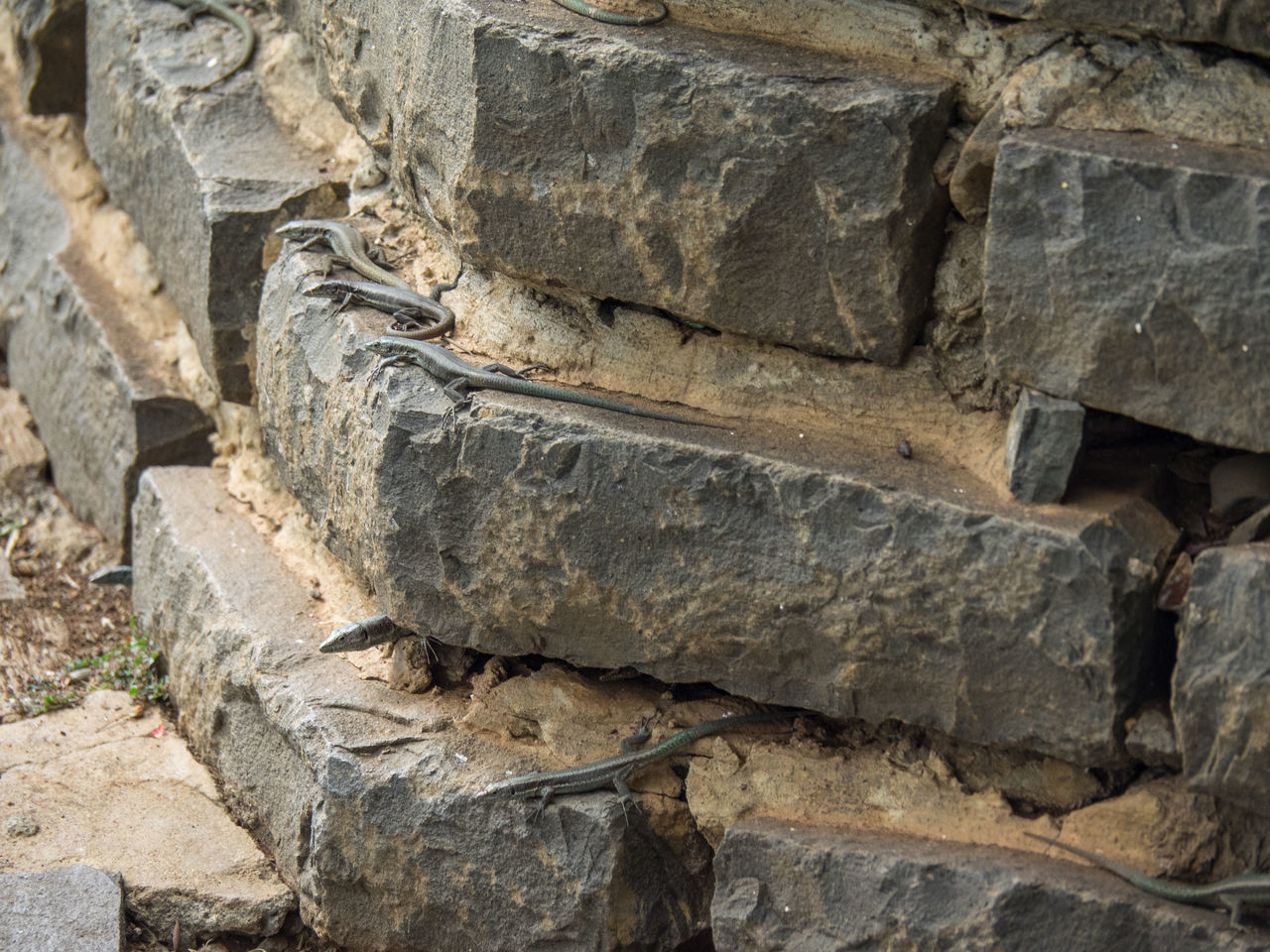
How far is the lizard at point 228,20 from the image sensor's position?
6202 millimetres

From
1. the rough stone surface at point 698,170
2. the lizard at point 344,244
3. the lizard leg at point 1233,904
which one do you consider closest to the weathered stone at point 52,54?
the lizard at point 344,244

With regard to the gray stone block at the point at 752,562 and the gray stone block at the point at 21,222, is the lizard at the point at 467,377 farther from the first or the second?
the gray stone block at the point at 21,222

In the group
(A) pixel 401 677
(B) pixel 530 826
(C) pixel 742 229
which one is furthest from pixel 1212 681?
(A) pixel 401 677

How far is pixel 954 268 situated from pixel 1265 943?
1884 mm

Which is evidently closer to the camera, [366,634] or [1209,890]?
[1209,890]

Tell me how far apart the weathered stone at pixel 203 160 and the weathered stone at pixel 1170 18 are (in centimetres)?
334

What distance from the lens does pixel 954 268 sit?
3.55 metres

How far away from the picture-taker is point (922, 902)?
3359 millimetres

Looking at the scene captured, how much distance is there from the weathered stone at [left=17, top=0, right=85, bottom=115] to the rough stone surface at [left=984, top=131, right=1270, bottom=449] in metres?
6.03

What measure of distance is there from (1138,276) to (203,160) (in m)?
4.23

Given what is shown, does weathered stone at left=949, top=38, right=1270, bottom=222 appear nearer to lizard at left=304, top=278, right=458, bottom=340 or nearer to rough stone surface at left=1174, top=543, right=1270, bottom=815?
rough stone surface at left=1174, top=543, right=1270, bottom=815

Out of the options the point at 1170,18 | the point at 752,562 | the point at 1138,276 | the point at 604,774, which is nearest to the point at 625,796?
the point at 604,774

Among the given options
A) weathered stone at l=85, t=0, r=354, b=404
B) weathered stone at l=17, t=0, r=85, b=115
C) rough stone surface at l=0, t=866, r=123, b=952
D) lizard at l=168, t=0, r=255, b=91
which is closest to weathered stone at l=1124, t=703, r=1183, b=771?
rough stone surface at l=0, t=866, r=123, b=952

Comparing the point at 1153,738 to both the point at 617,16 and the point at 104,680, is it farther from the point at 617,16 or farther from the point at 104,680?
the point at 104,680
